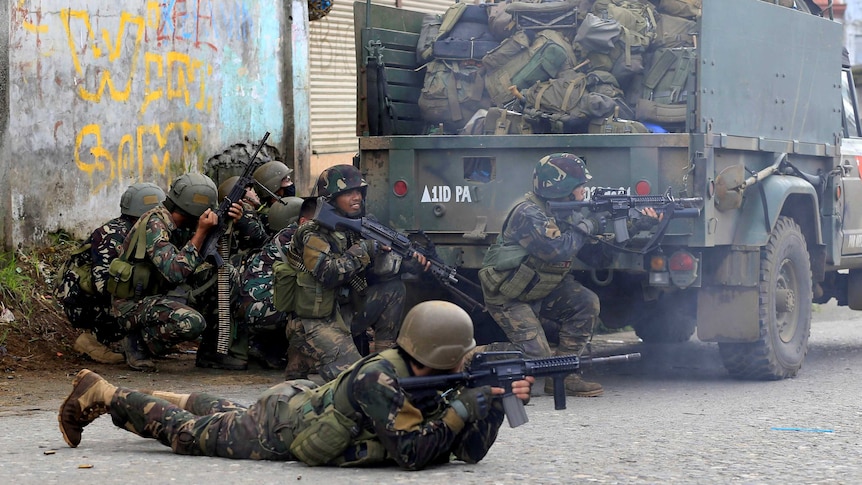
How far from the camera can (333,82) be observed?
13703mm

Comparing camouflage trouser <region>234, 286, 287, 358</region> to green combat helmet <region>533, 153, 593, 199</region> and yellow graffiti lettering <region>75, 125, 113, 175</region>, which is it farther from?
yellow graffiti lettering <region>75, 125, 113, 175</region>

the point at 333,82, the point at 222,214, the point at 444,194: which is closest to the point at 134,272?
the point at 222,214

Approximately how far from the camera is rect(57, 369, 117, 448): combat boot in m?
5.60

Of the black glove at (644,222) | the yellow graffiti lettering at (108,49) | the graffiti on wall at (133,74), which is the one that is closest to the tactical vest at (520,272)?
the black glove at (644,222)

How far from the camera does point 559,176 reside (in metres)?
7.63

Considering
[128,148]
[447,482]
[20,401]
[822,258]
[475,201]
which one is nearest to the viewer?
[447,482]

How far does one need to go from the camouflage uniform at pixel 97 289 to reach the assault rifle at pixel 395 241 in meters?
1.85

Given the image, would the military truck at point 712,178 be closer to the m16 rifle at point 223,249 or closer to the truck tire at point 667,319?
the truck tire at point 667,319

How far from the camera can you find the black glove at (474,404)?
17.0ft

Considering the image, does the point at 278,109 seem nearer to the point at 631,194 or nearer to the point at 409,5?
the point at 409,5

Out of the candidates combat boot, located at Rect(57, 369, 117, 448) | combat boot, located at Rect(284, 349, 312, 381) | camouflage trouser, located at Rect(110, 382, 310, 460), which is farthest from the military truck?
combat boot, located at Rect(57, 369, 117, 448)

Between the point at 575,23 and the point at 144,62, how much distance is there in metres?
3.88

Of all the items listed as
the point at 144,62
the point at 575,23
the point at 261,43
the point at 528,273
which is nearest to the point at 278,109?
the point at 261,43

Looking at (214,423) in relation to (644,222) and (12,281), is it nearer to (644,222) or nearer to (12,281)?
(644,222)
